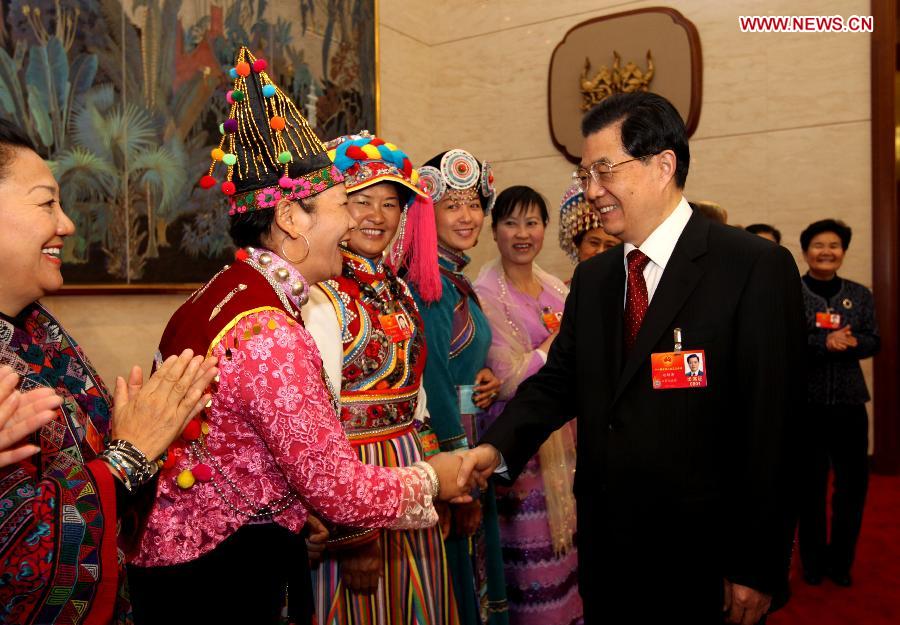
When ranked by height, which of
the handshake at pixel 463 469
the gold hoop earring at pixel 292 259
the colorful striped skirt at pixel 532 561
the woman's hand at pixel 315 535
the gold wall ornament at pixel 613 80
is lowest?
the colorful striped skirt at pixel 532 561

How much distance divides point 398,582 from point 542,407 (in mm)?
714

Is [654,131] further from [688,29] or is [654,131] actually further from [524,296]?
[688,29]

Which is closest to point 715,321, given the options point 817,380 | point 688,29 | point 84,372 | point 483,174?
point 84,372

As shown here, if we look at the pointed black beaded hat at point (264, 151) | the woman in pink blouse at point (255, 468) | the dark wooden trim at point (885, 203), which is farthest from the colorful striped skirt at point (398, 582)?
the dark wooden trim at point (885, 203)

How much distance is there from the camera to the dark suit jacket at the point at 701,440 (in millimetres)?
1668

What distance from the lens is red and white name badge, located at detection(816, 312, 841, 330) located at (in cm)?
421

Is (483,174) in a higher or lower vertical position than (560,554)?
higher

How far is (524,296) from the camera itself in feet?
11.5

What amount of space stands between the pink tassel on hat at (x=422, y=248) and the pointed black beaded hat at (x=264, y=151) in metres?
1.05

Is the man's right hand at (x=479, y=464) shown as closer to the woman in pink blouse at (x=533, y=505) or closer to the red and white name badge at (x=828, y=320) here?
the woman in pink blouse at (x=533, y=505)

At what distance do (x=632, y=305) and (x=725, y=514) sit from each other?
1.82 feet

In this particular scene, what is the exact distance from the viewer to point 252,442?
1.53m

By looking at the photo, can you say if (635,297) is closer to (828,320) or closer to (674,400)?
(674,400)

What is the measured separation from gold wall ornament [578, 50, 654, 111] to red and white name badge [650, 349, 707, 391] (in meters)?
4.45
